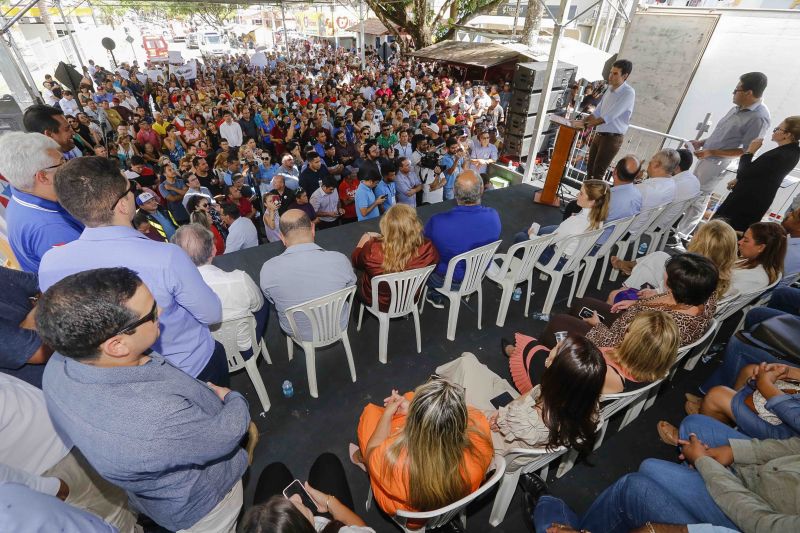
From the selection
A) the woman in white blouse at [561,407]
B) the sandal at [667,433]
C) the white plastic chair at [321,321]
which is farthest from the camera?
the sandal at [667,433]

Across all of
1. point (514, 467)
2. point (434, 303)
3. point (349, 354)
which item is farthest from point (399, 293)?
point (514, 467)

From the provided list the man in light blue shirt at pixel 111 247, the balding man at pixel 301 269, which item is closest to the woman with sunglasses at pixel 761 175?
the balding man at pixel 301 269

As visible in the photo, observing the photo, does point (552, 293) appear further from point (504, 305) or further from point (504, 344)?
point (504, 344)

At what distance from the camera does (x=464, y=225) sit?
127 inches

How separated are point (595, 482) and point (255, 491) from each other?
2.32 metres

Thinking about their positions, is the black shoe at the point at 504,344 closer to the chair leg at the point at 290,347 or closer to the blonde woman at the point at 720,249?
the blonde woman at the point at 720,249

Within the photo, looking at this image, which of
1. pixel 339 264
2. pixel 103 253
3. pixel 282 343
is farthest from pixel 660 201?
pixel 103 253

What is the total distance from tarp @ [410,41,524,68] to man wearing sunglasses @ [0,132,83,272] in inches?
433

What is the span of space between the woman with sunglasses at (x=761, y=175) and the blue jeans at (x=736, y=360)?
8.09ft

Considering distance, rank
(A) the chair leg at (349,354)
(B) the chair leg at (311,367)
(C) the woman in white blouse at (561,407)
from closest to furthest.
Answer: (C) the woman in white blouse at (561,407)
(B) the chair leg at (311,367)
(A) the chair leg at (349,354)

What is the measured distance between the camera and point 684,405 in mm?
2961

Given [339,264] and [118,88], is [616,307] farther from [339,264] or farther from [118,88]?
[118,88]

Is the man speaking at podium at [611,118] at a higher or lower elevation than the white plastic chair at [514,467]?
higher

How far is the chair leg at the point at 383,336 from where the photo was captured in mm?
3088
